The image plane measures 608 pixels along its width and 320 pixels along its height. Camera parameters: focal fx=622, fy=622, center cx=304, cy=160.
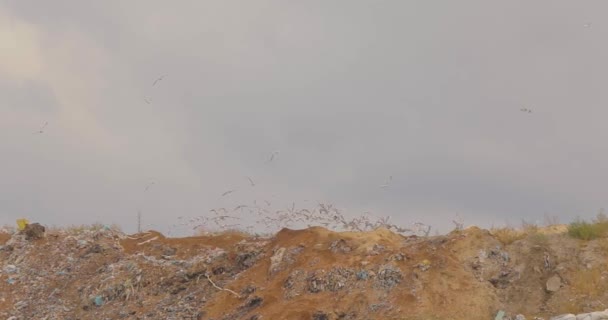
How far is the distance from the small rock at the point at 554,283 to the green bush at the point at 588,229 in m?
1.33

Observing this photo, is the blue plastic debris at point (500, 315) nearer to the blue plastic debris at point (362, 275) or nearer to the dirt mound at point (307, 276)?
the dirt mound at point (307, 276)

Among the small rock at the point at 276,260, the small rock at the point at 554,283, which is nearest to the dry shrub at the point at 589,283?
the small rock at the point at 554,283

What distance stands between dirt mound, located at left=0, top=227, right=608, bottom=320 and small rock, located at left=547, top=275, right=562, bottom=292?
A: 19 mm

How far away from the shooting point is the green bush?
42.9 ft

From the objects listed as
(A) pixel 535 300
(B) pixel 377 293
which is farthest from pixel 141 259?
(A) pixel 535 300

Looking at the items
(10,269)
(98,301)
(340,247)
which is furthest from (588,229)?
(10,269)

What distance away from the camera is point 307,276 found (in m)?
13.9

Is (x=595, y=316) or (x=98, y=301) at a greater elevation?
(x=98, y=301)

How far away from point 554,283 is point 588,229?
5.44 ft

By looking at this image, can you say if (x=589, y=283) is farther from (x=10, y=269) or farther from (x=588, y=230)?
(x=10, y=269)

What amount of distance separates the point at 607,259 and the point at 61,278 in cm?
1390

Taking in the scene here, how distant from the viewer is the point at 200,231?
19.7 metres

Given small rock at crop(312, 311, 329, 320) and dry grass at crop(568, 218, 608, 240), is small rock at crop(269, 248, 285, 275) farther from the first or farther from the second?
dry grass at crop(568, 218, 608, 240)

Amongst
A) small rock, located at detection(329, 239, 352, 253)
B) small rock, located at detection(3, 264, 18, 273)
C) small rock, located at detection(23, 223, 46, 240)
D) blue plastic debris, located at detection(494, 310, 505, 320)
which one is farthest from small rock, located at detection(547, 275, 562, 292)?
small rock, located at detection(23, 223, 46, 240)
